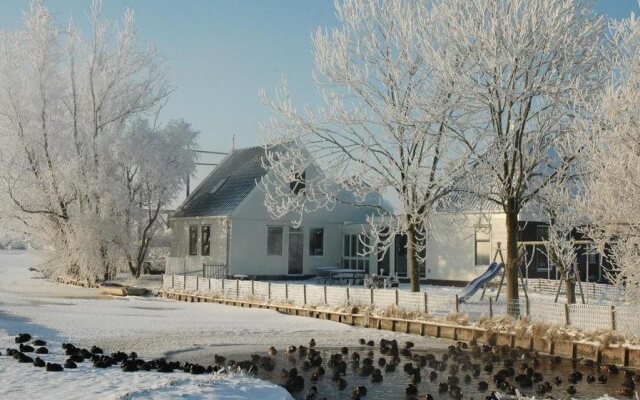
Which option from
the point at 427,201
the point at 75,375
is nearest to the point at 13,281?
the point at 427,201

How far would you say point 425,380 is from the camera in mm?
13289

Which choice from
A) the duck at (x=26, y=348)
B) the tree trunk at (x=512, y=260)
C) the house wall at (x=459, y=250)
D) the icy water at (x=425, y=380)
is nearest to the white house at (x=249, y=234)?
the house wall at (x=459, y=250)

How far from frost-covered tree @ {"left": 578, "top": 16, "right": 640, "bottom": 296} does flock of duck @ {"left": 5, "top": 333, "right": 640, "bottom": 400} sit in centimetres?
249

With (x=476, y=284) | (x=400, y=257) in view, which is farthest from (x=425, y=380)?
(x=400, y=257)

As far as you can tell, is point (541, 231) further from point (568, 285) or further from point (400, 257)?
point (568, 285)

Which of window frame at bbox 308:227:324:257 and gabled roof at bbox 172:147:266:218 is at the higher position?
gabled roof at bbox 172:147:266:218

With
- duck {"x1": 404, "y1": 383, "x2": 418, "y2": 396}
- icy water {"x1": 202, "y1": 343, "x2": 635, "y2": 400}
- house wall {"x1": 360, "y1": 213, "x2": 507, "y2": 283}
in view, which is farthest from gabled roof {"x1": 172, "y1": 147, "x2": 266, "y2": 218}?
duck {"x1": 404, "y1": 383, "x2": 418, "y2": 396}

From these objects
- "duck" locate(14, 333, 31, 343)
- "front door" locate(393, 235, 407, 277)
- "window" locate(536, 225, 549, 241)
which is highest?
"window" locate(536, 225, 549, 241)

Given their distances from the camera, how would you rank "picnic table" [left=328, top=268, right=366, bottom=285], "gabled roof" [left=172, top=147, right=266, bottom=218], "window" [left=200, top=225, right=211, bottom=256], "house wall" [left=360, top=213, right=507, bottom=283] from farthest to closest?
"window" [left=200, top=225, right=211, bottom=256]
"gabled roof" [left=172, top=147, right=266, bottom=218]
"picnic table" [left=328, top=268, right=366, bottom=285]
"house wall" [left=360, top=213, right=507, bottom=283]

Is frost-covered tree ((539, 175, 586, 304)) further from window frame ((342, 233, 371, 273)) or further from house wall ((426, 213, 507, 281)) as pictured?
window frame ((342, 233, 371, 273))

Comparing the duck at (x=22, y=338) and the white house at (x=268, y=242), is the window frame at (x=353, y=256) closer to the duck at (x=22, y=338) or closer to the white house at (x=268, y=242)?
the white house at (x=268, y=242)

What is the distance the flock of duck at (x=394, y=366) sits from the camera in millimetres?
12258

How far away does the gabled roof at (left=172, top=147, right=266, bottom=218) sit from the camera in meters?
33.5

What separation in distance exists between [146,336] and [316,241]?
17.6m
